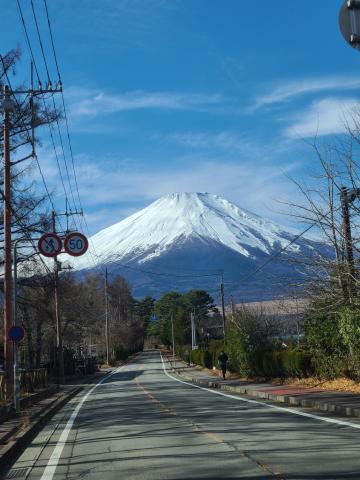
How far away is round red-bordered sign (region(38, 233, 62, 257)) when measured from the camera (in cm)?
1886

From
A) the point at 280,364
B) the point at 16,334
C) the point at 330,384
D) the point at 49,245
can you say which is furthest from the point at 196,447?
the point at 280,364

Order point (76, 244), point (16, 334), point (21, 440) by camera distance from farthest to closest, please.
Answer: point (76, 244)
point (16, 334)
point (21, 440)

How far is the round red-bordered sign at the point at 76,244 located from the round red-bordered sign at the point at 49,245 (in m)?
0.89

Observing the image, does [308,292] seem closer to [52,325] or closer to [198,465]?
[198,465]

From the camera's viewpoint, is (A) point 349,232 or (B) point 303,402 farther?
(B) point 303,402

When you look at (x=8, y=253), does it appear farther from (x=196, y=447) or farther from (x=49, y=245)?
(x=196, y=447)

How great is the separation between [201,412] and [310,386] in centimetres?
784

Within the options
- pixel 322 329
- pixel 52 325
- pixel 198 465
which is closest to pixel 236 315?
pixel 322 329

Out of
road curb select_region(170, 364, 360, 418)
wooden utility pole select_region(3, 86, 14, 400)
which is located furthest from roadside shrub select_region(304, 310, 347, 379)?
wooden utility pole select_region(3, 86, 14, 400)

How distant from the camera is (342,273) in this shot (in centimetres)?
1659

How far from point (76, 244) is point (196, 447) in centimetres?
1109

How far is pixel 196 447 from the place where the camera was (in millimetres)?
10406

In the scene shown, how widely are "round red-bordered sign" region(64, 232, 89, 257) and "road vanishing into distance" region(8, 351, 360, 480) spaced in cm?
537

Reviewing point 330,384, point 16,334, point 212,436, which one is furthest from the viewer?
point 330,384
